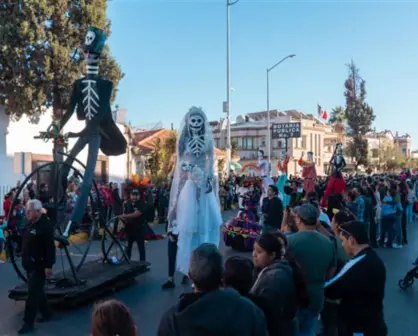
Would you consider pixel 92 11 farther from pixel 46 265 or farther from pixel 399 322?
pixel 399 322

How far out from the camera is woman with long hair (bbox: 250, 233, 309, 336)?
283cm

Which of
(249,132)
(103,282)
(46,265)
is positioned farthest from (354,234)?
(249,132)

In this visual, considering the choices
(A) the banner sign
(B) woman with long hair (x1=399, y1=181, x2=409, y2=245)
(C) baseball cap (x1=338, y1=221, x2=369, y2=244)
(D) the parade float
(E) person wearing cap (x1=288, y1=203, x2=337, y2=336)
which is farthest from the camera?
(A) the banner sign

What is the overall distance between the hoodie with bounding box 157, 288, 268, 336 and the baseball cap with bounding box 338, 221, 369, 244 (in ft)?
5.24

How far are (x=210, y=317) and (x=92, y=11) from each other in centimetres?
1831

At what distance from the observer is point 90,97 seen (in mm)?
7418

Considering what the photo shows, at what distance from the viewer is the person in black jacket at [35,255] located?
575 centimetres

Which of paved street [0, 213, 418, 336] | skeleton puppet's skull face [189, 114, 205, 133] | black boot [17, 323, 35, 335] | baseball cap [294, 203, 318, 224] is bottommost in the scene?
paved street [0, 213, 418, 336]

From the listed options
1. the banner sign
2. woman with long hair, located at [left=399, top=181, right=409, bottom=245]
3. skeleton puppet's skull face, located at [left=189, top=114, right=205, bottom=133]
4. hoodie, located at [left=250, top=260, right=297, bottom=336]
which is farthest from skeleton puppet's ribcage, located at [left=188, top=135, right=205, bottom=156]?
the banner sign

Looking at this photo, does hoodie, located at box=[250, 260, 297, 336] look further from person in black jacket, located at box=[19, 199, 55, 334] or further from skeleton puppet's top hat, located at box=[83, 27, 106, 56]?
skeleton puppet's top hat, located at box=[83, 27, 106, 56]

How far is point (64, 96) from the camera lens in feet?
60.5

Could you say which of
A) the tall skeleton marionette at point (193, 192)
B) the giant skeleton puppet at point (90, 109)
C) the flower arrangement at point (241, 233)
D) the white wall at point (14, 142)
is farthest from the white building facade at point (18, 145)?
the tall skeleton marionette at point (193, 192)

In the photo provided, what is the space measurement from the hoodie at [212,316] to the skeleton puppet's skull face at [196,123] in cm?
553

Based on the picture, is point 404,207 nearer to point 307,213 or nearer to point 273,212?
point 273,212
